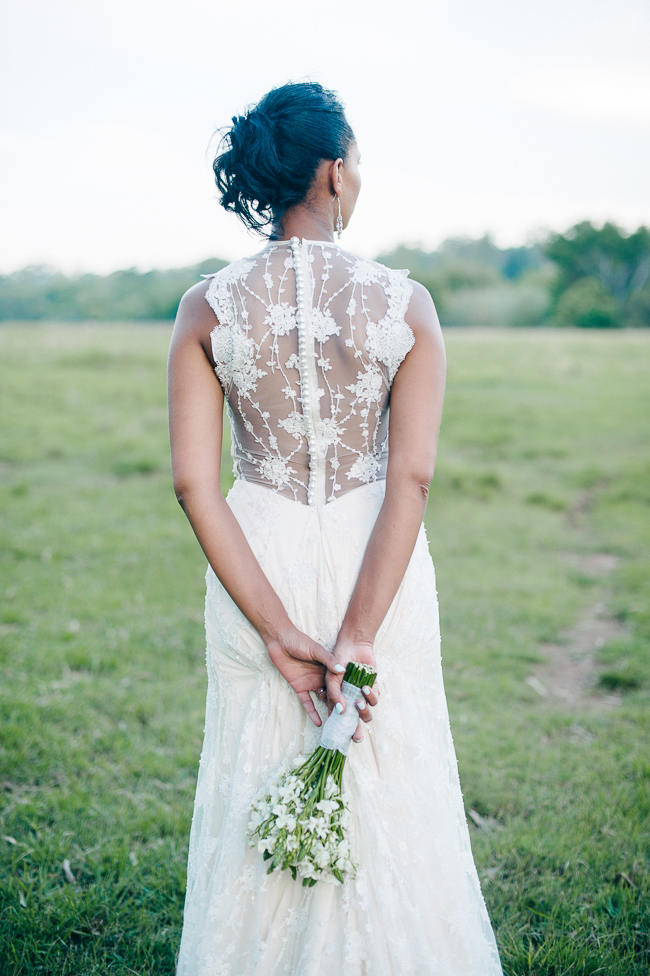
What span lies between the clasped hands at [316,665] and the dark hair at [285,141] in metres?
1.23

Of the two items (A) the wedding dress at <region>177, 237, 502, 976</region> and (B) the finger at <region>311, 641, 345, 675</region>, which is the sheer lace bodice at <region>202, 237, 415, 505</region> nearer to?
(A) the wedding dress at <region>177, 237, 502, 976</region>

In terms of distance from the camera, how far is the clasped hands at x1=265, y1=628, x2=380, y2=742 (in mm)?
2195

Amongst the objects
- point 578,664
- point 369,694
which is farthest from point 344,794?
point 578,664

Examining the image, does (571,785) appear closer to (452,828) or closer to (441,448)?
(452,828)

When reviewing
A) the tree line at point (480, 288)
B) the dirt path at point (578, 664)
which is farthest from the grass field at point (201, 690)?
the tree line at point (480, 288)

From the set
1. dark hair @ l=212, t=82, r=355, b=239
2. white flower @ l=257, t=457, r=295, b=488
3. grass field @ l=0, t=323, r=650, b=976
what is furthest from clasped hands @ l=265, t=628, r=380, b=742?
grass field @ l=0, t=323, r=650, b=976

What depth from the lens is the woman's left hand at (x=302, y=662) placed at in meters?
2.24

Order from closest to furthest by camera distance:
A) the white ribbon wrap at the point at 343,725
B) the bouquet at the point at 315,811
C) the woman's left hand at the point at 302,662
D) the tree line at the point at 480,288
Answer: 1. the bouquet at the point at 315,811
2. the white ribbon wrap at the point at 343,725
3. the woman's left hand at the point at 302,662
4. the tree line at the point at 480,288

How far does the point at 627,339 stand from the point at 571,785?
70.4 feet

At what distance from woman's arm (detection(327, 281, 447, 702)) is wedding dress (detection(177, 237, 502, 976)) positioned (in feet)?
0.18

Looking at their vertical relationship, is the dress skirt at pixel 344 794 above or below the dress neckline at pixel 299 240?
below

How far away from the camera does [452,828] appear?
236cm

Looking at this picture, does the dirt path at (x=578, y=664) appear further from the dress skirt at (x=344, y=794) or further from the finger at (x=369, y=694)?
the finger at (x=369, y=694)

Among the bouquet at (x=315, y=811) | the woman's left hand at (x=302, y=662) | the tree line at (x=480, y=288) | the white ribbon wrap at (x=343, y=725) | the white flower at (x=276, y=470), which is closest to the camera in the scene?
the bouquet at (x=315, y=811)
